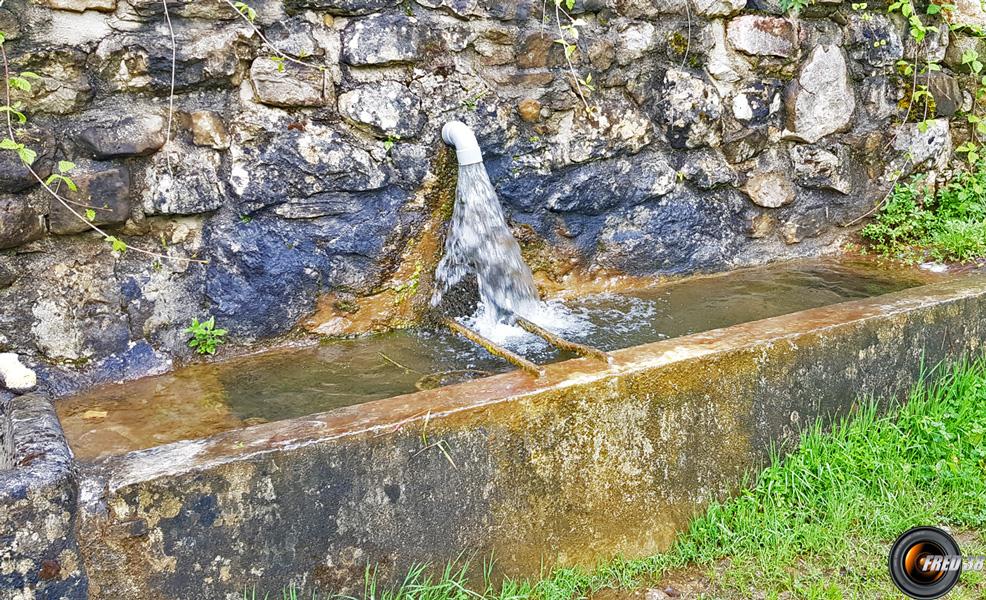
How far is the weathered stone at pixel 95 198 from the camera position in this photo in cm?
236

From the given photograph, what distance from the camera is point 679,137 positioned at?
3201 millimetres

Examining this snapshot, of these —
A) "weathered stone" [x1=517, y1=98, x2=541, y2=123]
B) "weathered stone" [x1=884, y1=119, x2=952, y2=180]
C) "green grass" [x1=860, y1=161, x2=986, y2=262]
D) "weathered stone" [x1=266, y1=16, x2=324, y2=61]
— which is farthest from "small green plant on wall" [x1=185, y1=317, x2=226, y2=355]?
"weathered stone" [x1=884, y1=119, x2=952, y2=180]

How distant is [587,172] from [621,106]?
0.28 metres

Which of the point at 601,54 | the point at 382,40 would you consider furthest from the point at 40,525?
the point at 601,54

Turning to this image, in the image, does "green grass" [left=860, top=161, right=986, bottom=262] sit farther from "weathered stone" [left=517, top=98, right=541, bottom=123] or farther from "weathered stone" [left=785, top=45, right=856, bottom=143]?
"weathered stone" [left=517, top=98, right=541, bottom=123]

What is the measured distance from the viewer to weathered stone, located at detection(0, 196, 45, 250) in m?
2.27

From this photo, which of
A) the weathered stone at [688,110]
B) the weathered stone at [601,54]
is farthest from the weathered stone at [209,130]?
the weathered stone at [688,110]

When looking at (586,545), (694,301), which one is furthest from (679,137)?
(586,545)

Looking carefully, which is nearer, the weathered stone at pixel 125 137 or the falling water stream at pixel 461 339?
the falling water stream at pixel 461 339

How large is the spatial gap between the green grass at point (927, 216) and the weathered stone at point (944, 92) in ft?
0.97

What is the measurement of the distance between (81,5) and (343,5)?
76 cm

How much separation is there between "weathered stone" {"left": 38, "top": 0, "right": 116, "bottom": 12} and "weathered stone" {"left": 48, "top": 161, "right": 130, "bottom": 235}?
16.9 inches

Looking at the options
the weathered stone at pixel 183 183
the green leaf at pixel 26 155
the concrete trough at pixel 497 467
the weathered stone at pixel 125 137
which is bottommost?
the concrete trough at pixel 497 467

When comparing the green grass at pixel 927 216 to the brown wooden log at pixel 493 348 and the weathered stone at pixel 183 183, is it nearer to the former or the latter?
the brown wooden log at pixel 493 348
